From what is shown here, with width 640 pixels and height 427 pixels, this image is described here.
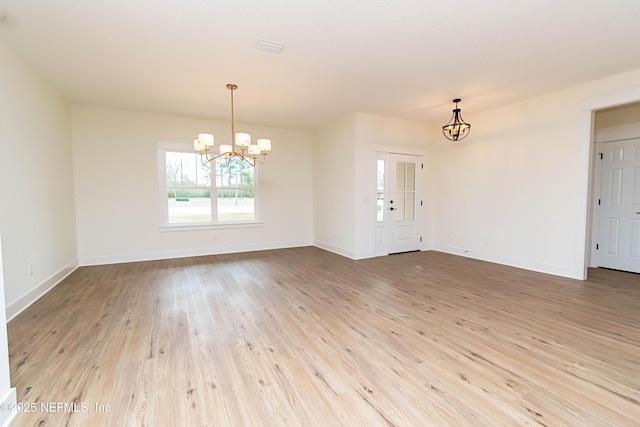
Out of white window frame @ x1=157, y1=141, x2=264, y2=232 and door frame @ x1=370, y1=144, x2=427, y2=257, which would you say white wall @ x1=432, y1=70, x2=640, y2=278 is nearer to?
door frame @ x1=370, y1=144, x2=427, y2=257

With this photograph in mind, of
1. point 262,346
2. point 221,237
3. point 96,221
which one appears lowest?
point 262,346

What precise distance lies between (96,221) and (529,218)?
7544 mm

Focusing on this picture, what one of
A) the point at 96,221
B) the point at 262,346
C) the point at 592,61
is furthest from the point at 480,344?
the point at 96,221

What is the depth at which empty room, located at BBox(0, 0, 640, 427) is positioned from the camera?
1848 millimetres

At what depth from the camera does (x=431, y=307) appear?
10.3ft

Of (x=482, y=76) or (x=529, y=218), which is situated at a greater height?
(x=482, y=76)

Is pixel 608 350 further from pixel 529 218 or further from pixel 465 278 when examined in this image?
pixel 529 218

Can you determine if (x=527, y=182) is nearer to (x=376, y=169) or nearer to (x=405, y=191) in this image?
(x=405, y=191)

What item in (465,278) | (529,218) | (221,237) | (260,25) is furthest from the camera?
(221,237)

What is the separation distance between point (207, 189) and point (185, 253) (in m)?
1.40

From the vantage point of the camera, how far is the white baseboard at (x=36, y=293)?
2.85 m

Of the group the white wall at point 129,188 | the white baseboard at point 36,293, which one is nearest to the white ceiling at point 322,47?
the white wall at point 129,188

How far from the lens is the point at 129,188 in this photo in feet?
17.3

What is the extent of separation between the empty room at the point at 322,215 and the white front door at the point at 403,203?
0.05 m
